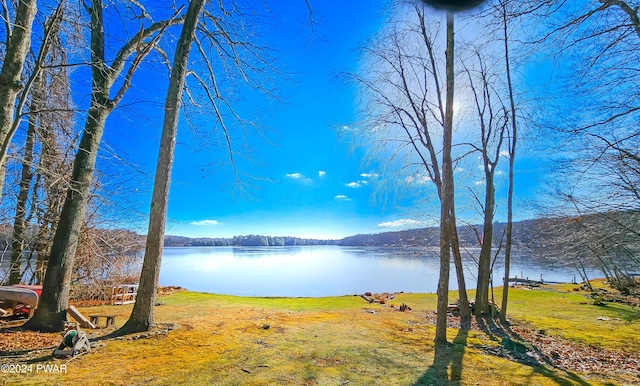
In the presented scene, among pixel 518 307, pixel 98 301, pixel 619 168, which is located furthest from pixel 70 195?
pixel 518 307

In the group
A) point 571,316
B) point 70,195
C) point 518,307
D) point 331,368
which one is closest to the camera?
point 331,368

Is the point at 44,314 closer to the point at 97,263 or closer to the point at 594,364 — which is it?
the point at 97,263

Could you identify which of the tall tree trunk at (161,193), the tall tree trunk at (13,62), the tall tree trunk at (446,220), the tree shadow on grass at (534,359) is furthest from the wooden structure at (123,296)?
the tree shadow on grass at (534,359)

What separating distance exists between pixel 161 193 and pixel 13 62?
261 cm

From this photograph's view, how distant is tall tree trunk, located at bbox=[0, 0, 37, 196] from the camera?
364 centimetres

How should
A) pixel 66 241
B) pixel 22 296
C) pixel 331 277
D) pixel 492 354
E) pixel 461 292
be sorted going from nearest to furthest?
pixel 492 354, pixel 66 241, pixel 22 296, pixel 461 292, pixel 331 277

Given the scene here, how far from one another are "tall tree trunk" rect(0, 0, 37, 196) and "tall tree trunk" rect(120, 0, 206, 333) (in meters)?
2.10

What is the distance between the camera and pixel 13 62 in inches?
146

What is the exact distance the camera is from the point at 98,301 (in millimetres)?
11461

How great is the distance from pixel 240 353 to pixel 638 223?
8702mm

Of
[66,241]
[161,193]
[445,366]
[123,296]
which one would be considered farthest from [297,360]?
[123,296]

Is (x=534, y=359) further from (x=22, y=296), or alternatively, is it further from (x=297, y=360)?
(x=22, y=296)

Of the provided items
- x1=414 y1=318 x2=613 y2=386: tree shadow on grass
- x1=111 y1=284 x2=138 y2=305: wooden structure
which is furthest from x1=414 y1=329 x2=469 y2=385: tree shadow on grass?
x1=111 y1=284 x2=138 y2=305: wooden structure

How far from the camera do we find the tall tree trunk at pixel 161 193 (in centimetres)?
516
